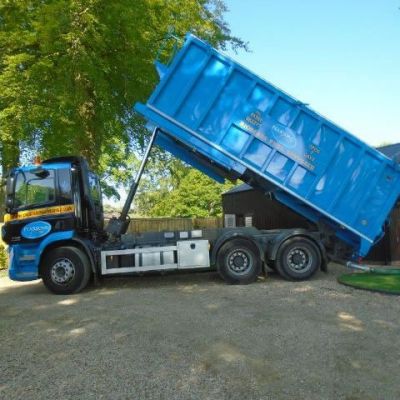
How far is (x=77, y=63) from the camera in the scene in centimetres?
1298

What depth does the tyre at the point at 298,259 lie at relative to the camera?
9.88 m

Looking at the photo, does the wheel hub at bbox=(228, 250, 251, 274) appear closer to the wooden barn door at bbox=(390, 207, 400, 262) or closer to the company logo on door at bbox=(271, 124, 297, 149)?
the company logo on door at bbox=(271, 124, 297, 149)

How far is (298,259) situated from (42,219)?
17.6 ft

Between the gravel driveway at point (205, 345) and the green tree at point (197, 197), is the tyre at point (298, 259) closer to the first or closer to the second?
the gravel driveway at point (205, 345)

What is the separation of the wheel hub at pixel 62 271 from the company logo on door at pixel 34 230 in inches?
25.2

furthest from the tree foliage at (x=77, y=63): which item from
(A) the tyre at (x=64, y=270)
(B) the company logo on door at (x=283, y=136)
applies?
(B) the company logo on door at (x=283, y=136)

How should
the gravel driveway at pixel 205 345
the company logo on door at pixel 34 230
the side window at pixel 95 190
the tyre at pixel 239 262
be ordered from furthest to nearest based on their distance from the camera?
the side window at pixel 95 190 < the tyre at pixel 239 262 < the company logo on door at pixel 34 230 < the gravel driveway at pixel 205 345

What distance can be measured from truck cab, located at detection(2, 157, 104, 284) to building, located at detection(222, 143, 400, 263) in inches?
170

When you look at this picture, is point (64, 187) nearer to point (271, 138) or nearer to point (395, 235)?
point (271, 138)

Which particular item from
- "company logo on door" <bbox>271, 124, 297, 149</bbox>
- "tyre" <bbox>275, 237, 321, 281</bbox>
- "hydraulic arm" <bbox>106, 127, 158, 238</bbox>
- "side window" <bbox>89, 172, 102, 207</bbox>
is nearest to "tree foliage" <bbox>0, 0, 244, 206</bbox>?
"side window" <bbox>89, 172, 102, 207</bbox>

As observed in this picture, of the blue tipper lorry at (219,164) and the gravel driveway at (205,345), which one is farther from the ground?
the blue tipper lorry at (219,164)

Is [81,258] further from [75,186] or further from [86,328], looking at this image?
[86,328]

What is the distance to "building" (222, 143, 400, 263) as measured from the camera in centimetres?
1252

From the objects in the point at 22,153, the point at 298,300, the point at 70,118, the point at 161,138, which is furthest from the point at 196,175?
the point at 298,300
